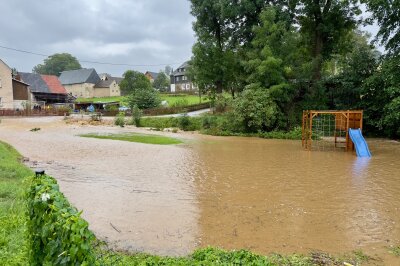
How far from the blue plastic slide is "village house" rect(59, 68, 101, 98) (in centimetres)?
6813

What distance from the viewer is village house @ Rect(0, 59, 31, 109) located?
1778 inches

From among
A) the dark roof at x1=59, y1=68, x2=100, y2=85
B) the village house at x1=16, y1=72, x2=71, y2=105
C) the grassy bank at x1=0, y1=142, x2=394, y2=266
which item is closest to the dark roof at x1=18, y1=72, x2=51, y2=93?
the village house at x1=16, y1=72, x2=71, y2=105

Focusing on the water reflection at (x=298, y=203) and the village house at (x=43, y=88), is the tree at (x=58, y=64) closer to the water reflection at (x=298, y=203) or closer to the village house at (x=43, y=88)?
the village house at (x=43, y=88)

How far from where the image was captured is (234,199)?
8.39 metres

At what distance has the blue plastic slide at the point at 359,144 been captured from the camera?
1545 centimetres

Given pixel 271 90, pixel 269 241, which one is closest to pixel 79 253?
pixel 269 241

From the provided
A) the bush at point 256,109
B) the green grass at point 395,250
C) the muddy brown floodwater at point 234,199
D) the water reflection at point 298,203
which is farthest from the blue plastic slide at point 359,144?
the green grass at point 395,250

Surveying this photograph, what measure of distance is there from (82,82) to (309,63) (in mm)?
61736

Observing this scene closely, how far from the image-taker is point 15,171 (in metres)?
9.30

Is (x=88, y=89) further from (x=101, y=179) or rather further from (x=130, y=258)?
(x=130, y=258)

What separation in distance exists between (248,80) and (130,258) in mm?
21262

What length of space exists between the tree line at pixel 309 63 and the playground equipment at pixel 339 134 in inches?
80.4

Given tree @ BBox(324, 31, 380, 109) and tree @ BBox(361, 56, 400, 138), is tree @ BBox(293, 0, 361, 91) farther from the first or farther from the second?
tree @ BBox(361, 56, 400, 138)

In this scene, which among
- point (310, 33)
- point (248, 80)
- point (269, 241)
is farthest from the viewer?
point (310, 33)
